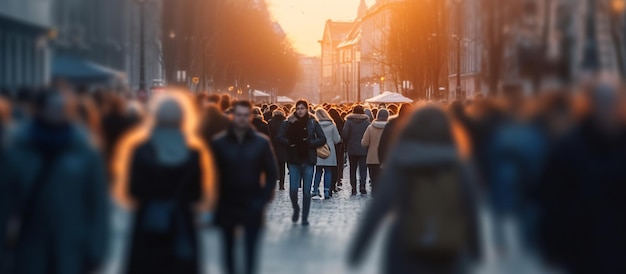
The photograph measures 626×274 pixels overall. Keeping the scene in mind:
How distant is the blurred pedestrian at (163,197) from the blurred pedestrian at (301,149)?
10.2 m

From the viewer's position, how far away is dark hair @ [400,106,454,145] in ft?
26.2

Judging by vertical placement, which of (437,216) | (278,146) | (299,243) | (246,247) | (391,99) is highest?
(391,99)

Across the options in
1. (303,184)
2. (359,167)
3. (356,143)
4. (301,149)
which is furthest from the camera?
(359,167)

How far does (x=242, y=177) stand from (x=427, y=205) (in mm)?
3332

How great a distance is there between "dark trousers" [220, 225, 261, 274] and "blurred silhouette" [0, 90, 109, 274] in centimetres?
235

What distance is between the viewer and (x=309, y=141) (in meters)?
20.2

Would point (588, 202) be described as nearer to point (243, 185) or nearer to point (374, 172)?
point (243, 185)

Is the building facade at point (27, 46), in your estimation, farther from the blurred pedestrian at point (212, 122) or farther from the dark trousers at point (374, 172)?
the dark trousers at point (374, 172)

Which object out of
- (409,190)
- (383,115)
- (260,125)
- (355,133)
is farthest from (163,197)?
(355,133)

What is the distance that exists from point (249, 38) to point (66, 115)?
326ft

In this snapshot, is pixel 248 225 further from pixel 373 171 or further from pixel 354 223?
pixel 373 171

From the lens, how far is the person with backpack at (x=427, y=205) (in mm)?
7965

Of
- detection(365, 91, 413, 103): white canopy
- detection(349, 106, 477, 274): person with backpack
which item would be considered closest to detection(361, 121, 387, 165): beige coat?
detection(349, 106, 477, 274): person with backpack

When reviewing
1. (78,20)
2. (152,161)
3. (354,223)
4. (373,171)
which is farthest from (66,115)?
(373,171)
